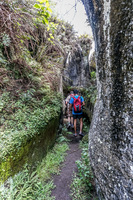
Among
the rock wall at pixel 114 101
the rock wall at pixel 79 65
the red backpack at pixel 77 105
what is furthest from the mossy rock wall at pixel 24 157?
the rock wall at pixel 79 65

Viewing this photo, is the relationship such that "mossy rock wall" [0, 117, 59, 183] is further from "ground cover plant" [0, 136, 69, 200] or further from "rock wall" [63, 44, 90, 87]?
"rock wall" [63, 44, 90, 87]

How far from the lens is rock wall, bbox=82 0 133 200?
1312 millimetres

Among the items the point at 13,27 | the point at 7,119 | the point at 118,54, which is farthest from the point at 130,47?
the point at 13,27

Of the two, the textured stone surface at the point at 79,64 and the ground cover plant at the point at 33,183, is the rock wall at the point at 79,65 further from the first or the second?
the ground cover plant at the point at 33,183

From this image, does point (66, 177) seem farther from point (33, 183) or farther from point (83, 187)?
point (33, 183)

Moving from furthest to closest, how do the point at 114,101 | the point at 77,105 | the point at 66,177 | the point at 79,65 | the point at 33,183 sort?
the point at 79,65 → the point at 77,105 → the point at 66,177 → the point at 33,183 → the point at 114,101

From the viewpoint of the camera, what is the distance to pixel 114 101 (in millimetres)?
1608

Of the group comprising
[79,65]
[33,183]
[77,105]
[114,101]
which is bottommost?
[33,183]

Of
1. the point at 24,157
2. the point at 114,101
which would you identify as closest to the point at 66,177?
the point at 24,157

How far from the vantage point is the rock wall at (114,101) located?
4.30 ft

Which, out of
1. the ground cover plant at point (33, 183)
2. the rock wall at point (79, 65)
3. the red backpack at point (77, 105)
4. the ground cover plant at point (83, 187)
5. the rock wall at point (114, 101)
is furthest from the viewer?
the rock wall at point (79, 65)

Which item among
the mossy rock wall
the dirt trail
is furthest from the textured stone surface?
the mossy rock wall

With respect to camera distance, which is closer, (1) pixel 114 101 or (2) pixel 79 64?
(1) pixel 114 101

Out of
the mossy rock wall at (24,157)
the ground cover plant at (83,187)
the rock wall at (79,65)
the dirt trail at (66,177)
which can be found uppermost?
the rock wall at (79,65)
